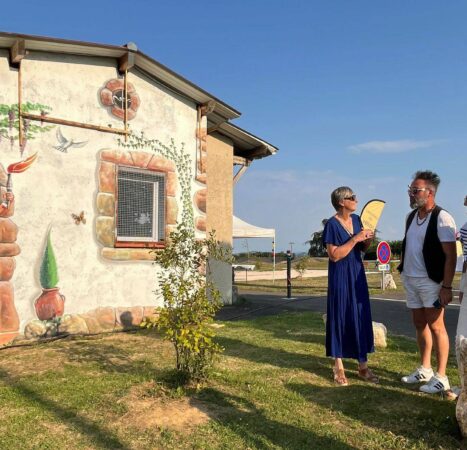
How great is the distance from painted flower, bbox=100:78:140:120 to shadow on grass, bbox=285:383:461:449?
16.1 ft

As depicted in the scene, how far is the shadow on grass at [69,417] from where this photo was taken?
10.8 feet

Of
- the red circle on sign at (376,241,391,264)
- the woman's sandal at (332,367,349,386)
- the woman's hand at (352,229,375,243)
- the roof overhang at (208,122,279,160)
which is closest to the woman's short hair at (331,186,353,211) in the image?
the woman's hand at (352,229,375,243)

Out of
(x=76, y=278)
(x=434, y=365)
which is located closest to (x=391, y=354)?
(x=434, y=365)

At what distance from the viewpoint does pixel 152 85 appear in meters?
7.85

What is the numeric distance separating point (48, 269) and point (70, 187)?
3.96ft

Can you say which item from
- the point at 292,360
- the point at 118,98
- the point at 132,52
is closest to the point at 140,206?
the point at 118,98

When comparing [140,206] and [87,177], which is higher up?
[87,177]

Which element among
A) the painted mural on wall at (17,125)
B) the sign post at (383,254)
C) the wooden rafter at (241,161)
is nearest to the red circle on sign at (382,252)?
the sign post at (383,254)

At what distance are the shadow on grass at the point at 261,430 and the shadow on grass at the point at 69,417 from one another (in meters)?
0.81

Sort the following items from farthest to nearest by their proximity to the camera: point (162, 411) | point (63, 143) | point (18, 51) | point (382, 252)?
point (382, 252) < point (63, 143) < point (18, 51) < point (162, 411)

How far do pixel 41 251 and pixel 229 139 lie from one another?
5.55 m

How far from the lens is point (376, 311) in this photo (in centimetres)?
993

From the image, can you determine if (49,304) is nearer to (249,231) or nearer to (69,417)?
(69,417)

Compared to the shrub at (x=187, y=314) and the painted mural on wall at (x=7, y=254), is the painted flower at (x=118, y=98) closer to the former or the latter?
the painted mural on wall at (x=7, y=254)
